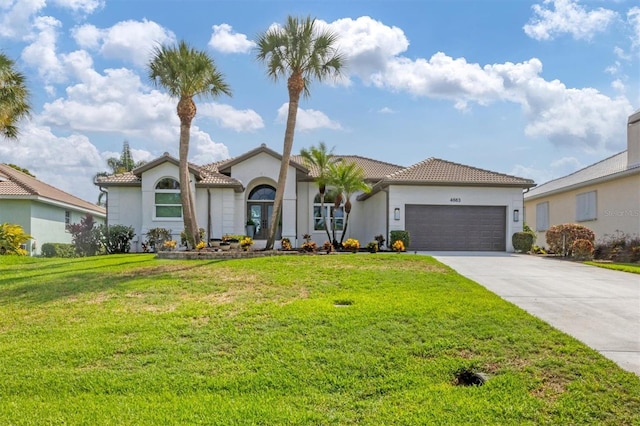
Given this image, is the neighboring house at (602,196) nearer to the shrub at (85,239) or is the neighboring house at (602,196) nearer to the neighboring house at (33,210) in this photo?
the shrub at (85,239)

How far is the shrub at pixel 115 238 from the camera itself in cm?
2179

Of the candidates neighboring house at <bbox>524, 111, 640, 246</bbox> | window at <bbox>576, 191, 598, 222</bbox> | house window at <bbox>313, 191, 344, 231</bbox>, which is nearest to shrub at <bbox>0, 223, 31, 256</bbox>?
house window at <bbox>313, 191, 344, 231</bbox>

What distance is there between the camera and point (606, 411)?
4750 millimetres

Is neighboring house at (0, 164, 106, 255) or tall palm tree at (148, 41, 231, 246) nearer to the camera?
Answer: tall palm tree at (148, 41, 231, 246)

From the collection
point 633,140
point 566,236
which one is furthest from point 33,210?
point 633,140

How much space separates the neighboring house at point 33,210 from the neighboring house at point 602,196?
86.5 feet

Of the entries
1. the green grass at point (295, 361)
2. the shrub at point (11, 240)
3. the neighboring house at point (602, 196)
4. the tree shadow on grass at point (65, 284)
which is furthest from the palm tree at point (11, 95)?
the neighboring house at point (602, 196)

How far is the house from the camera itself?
21484 millimetres

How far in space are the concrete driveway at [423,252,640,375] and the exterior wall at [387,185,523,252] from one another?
639cm

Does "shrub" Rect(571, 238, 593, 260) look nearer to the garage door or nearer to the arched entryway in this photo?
the garage door

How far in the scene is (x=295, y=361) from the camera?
5938 mm

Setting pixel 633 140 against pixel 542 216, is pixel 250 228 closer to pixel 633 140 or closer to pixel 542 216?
pixel 542 216

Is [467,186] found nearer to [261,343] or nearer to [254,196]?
[254,196]

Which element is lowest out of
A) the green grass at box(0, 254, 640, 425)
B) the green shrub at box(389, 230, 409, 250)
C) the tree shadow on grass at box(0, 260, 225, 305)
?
the green grass at box(0, 254, 640, 425)
